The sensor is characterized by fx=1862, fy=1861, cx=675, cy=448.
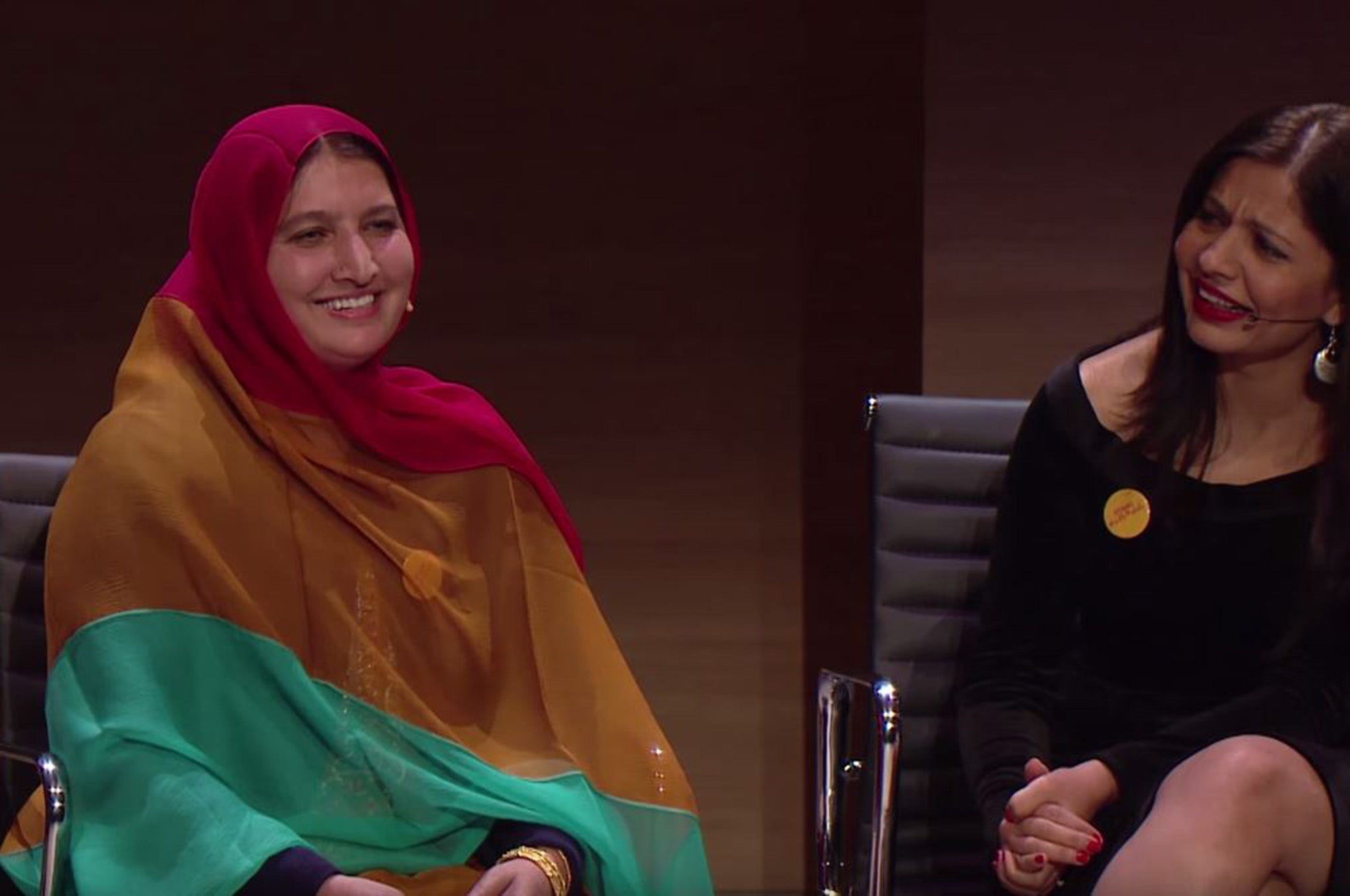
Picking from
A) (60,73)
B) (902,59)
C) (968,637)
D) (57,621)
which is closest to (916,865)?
(968,637)

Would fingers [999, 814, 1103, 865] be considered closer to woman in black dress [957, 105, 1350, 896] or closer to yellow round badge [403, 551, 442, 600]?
woman in black dress [957, 105, 1350, 896]

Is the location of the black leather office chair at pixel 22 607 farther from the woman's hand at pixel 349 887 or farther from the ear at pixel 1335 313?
the ear at pixel 1335 313

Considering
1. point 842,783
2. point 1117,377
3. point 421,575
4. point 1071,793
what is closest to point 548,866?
point 421,575

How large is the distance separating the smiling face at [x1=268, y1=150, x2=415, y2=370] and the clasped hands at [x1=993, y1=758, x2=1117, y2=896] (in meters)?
0.88

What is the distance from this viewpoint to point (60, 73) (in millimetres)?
3309

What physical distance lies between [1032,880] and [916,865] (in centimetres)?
42

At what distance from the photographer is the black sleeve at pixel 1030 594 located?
2230 mm

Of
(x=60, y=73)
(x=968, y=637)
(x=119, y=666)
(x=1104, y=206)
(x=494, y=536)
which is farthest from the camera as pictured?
(x=60, y=73)

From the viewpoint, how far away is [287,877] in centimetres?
179

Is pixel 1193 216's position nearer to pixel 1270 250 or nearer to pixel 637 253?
pixel 1270 250

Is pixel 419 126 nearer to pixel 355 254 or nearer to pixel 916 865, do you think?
pixel 355 254

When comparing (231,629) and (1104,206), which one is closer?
(231,629)

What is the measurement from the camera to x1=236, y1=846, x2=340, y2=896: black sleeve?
1787mm

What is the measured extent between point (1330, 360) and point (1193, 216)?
233mm
